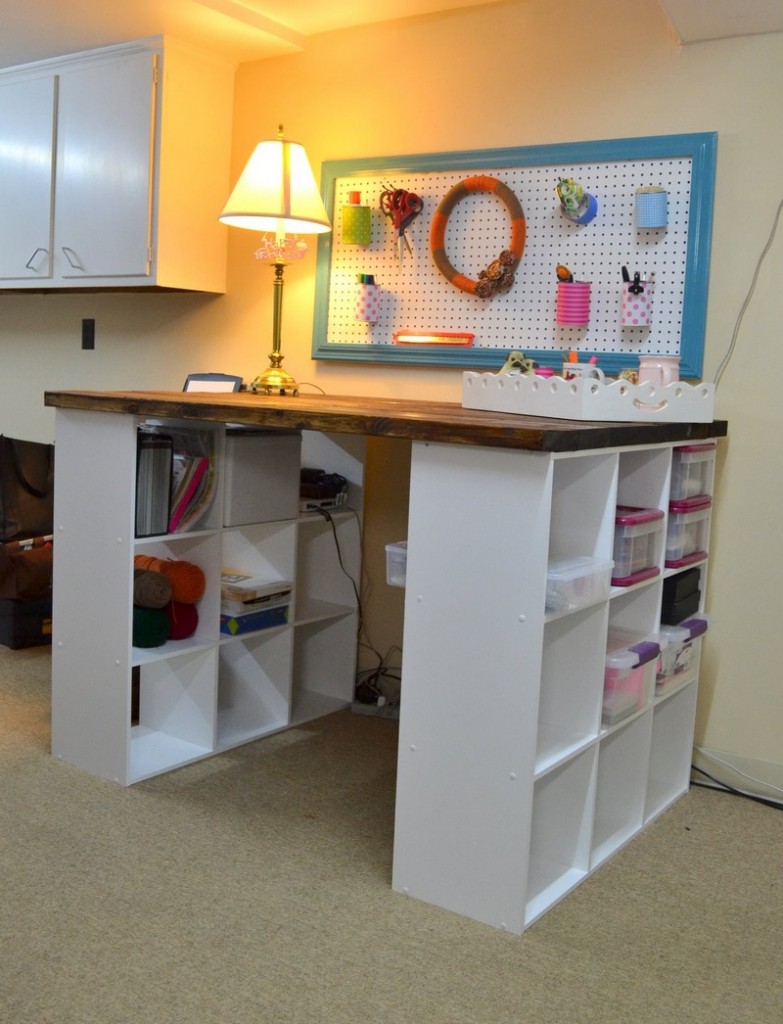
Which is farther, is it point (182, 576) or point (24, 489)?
point (24, 489)

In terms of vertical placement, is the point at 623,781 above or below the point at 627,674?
below

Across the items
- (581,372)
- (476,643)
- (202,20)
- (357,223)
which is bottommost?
(476,643)

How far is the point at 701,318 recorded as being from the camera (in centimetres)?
269

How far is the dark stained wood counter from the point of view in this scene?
187 cm

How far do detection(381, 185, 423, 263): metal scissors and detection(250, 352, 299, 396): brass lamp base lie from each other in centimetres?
49

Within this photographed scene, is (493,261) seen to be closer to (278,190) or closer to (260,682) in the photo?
(278,190)

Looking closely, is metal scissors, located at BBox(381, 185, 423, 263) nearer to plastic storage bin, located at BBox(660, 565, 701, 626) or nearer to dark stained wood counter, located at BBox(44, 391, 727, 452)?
dark stained wood counter, located at BBox(44, 391, 727, 452)

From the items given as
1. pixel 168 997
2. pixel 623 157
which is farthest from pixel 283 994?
pixel 623 157

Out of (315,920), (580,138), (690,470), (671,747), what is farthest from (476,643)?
(580,138)

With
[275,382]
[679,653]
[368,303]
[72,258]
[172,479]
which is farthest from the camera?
[72,258]

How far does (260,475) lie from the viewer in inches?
112

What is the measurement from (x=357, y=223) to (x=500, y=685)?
1694 mm

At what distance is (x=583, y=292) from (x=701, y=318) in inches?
12.2

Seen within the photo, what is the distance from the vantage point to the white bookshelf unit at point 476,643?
77.3 inches
